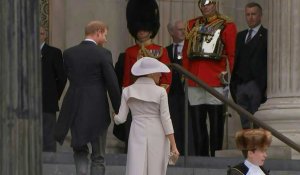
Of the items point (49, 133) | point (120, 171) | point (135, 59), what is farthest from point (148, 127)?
point (49, 133)

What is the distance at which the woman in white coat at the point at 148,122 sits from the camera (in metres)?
12.3

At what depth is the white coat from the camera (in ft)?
40.4

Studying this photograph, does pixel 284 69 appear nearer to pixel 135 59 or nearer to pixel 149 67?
pixel 135 59

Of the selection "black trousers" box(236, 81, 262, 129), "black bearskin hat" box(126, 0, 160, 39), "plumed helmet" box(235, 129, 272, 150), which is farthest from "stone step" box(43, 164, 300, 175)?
"plumed helmet" box(235, 129, 272, 150)

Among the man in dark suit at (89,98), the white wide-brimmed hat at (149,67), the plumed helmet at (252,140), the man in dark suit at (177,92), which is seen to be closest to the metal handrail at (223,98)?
the man in dark suit at (177,92)

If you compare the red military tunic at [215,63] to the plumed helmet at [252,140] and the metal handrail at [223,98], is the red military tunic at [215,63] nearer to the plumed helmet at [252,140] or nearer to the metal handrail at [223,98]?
the metal handrail at [223,98]

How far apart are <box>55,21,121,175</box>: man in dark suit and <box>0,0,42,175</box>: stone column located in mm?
5747

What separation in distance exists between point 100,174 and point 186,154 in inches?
63.1

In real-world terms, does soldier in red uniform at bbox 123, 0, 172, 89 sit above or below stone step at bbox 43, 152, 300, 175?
above

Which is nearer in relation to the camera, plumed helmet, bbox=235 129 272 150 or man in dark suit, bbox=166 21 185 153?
plumed helmet, bbox=235 129 272 150

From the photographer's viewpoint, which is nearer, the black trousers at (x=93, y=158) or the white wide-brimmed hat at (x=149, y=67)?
the white wide-brimmed hat at (x=149, y=67)

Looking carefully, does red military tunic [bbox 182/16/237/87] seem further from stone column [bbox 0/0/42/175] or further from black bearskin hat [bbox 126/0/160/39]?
stone column [bbox 0/0/42/175]

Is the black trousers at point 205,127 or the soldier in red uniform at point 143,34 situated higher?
the soldier in red uniform at point 143,34

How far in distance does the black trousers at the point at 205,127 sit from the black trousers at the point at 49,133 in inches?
59.8
